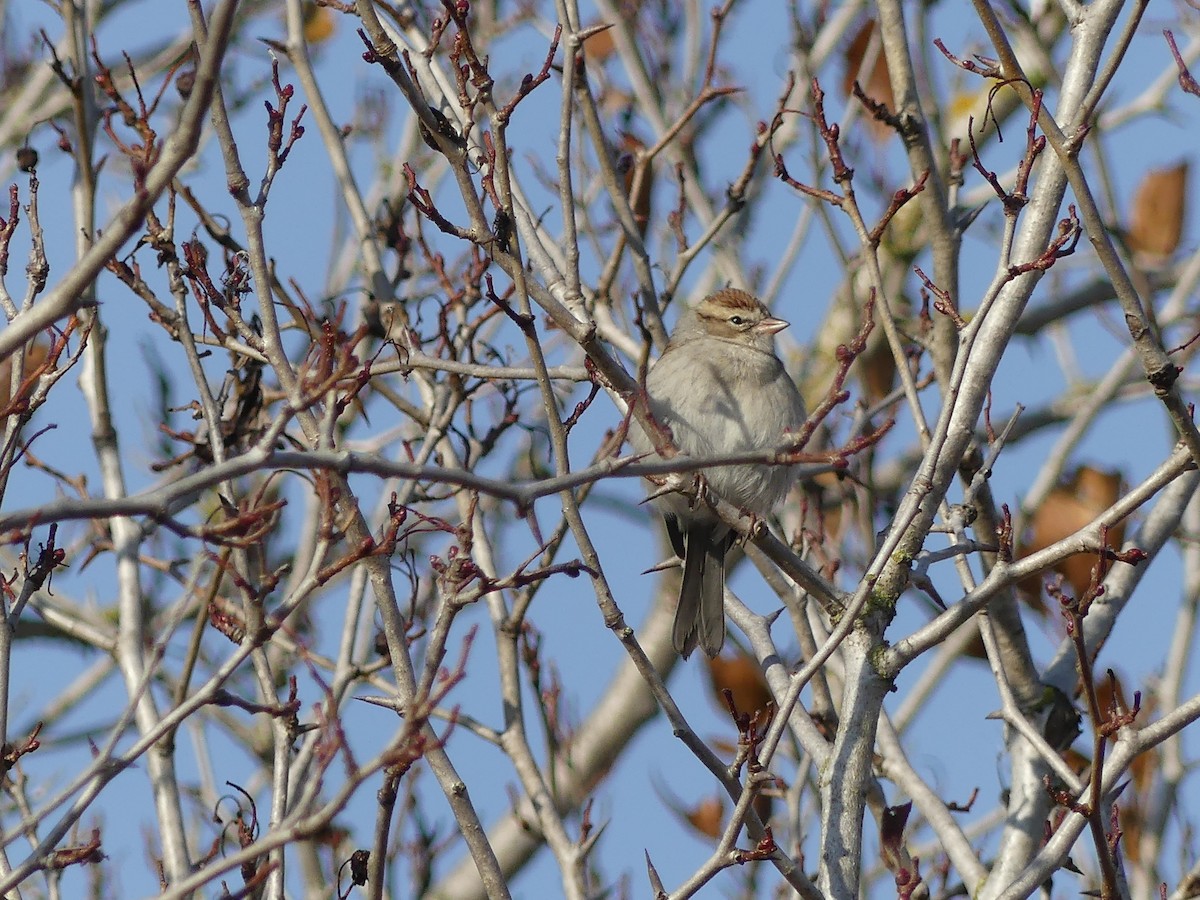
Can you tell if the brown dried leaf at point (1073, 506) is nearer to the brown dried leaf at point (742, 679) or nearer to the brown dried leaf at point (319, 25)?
the brown dried leaf at point (742, 679)

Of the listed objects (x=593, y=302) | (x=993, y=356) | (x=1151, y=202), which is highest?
(x=1151, y=202)

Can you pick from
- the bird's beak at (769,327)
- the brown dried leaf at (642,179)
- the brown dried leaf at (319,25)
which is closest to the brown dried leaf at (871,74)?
the brown dried leaf at (642,179)

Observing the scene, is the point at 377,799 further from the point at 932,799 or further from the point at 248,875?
the point at 932,799

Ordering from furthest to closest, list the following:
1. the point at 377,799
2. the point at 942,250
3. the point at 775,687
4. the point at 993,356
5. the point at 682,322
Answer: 1. the point at 682,322
2. the point at 942,250
3. the point at 775,687
4. the point at 993,356
5. the point at 377,799

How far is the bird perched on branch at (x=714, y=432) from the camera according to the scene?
5.07 metres

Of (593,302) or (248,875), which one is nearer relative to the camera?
(248,875)

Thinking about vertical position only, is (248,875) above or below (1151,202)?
below

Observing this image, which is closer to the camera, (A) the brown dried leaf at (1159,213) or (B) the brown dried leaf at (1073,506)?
(B) the brown dried leaf at (1073,506)

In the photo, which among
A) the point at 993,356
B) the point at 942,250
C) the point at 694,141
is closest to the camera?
the point at 993,356

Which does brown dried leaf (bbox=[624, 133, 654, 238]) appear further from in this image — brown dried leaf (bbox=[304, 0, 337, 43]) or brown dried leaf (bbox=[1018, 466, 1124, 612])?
brown dried leaf (bbox=[304, 0, 337, 43])

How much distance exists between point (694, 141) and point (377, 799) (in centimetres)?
461

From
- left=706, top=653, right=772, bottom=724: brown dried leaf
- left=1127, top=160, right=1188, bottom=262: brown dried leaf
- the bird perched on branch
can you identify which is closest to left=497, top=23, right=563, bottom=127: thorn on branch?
the bird perched on branch

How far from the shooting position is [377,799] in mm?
3076

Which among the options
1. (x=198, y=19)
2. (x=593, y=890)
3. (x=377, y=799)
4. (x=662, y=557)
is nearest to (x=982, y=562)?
(x=593, y=890)
